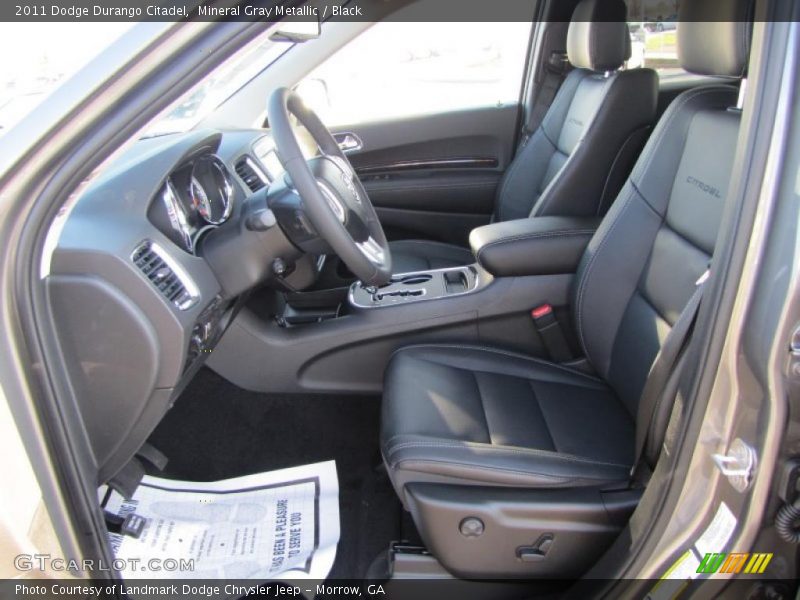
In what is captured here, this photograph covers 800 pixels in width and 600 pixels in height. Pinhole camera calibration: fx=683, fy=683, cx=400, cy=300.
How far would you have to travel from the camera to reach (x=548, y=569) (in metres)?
1.25

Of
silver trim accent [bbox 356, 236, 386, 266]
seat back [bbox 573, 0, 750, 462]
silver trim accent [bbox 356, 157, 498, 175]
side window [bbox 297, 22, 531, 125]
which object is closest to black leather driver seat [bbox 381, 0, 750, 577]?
seat back [bbox 573, 0, 750, 462]

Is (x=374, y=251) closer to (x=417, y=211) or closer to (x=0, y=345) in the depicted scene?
(x=0, y=345)

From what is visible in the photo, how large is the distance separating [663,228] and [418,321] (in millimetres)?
619

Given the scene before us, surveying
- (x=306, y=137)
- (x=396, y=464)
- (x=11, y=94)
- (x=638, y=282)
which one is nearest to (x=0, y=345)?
(x=11, y=94)

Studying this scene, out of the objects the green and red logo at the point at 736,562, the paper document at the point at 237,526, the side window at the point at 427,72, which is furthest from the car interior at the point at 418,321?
the side window at the point at 427,72

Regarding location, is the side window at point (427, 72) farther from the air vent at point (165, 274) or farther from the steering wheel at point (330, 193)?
the air vent at point (165, 274)

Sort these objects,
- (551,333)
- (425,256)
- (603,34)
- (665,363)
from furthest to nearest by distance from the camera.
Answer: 1. (425,256)
2. (603,34)
3. (551,333)
4. (665,363)

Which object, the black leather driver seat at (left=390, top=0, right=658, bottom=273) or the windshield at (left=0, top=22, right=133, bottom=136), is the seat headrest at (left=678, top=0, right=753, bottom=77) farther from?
the windshield at (left=0, top=22, right=133, bottom=136)

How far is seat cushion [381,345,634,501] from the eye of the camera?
124 cm

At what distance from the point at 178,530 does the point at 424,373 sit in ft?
2.04

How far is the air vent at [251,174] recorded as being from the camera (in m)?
1.75

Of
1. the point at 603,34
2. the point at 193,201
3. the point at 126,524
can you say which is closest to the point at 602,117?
the point at 603,34

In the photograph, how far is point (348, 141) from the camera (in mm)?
2473

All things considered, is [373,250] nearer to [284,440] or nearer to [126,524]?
[284,440]
